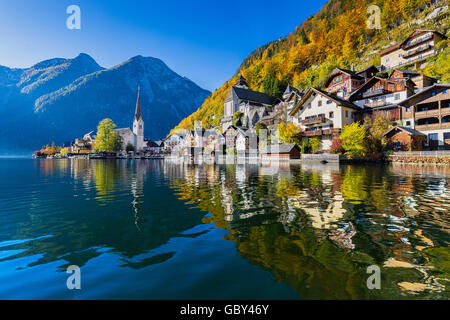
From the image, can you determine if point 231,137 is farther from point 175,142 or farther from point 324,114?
point 175,142

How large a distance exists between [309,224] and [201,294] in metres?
4.86

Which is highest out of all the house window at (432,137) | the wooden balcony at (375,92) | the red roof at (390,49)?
the red roof at (390,49)

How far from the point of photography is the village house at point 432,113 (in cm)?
4178

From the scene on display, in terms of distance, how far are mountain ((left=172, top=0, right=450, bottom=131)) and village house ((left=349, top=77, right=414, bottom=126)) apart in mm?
11030

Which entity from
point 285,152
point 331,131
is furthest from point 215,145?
point 331,131

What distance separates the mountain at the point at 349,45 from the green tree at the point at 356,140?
29052 millimetres

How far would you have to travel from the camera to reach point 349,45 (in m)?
95.6

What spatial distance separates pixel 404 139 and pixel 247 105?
70459 mm

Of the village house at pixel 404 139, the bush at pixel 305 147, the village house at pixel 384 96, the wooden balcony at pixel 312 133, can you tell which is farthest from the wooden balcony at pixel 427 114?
the bush at pixel 305 147

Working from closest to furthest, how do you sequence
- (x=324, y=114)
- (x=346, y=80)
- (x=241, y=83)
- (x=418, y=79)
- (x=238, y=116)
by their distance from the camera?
(x=418, y=79) < (x=324, y=114) < (x=346, y=80) < (x=238, y=116) < (x=241, y=83)

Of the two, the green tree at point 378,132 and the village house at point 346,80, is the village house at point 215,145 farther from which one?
the green tree at point 378,132

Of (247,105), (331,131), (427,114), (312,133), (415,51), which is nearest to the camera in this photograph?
(427,114)

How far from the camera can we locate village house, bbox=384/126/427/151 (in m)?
41.8

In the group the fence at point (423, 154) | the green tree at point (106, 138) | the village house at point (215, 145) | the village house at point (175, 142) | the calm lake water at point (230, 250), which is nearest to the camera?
the calm lake water at point (230, 250)
